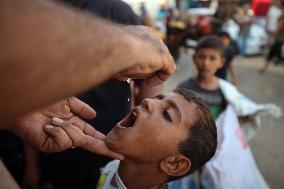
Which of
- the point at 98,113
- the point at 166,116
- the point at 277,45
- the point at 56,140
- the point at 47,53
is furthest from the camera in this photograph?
the point at 277,45

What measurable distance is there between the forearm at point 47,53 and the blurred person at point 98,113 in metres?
1.40

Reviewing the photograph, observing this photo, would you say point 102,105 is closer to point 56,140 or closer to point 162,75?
point 56,140

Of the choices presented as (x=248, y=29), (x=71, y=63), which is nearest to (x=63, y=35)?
(x=71, y=63)

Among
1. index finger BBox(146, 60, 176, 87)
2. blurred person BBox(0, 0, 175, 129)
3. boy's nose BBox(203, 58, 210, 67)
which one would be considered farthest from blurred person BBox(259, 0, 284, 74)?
blurred person BBox(0, 0, 175, 129)

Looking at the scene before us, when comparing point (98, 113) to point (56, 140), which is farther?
point (98, 113)

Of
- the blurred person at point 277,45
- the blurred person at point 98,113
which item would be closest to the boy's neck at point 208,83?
the blurred person at point 98,113

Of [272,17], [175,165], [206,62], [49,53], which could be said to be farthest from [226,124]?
[272,17]

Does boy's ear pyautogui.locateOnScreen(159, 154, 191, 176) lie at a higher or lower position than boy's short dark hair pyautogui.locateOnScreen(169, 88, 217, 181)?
lower

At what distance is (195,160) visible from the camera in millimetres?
1732

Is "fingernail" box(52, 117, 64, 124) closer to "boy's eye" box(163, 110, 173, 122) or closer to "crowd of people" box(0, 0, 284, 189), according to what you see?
"crowd of people" box(0, 0, 284, 189)

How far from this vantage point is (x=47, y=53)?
606mm

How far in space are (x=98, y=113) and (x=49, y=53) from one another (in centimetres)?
161

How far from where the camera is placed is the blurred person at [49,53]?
A: 1.89ft

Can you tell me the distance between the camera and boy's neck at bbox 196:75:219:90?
132 inches
